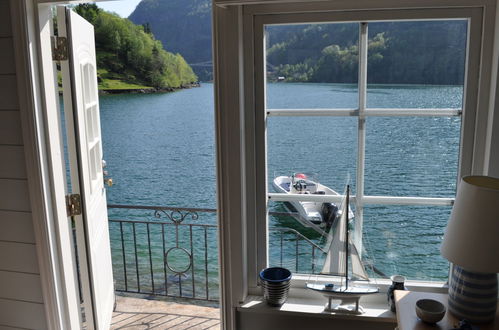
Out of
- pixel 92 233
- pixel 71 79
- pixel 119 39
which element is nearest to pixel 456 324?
pixel 92 233

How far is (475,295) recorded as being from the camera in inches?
57.4

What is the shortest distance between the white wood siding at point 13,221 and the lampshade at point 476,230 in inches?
68.6

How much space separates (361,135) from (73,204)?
1.42m

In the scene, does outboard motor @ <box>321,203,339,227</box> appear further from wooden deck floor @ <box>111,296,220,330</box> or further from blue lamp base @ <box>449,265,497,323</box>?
wooden deck floor @ <box>111,296,220,330</box>

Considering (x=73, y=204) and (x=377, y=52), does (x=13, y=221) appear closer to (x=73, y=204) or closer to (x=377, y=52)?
(x=73, y=204)

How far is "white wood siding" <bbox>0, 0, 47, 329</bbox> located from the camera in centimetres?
180

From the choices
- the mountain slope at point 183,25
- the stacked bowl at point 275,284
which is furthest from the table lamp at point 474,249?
the mountain slope at point 183,25

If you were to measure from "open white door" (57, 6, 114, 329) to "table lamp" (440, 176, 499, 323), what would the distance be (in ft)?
5.56

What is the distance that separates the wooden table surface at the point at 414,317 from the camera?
1.47 meters

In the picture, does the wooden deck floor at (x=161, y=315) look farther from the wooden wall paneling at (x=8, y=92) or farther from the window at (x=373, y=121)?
the wooden wall paneling at (x=8, y=92)

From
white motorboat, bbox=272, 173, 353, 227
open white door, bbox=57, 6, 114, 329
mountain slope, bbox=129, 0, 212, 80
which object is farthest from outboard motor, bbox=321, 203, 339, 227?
mountain slope, bbox=129, 0, 212, 80

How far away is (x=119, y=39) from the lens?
5.03 metres

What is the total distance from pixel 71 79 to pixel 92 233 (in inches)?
32.2

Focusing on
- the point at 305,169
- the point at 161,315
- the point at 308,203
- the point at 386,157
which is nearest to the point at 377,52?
the point at 386,157
